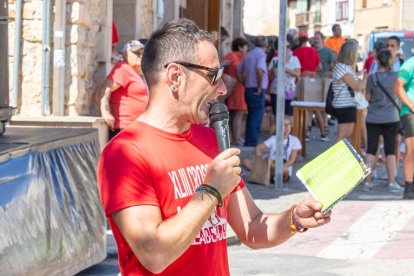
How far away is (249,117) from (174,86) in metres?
13.7

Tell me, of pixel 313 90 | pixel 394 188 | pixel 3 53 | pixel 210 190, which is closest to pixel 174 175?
pixel 210 190

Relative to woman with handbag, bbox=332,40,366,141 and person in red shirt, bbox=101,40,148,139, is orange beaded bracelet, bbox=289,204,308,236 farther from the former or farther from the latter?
woman with handbag, bbox=332,40,366,141

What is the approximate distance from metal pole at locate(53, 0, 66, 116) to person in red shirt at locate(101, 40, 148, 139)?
21.2 inches

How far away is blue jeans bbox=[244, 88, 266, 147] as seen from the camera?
17.1 m

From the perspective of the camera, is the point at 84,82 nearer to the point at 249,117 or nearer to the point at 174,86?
the point at 249,117

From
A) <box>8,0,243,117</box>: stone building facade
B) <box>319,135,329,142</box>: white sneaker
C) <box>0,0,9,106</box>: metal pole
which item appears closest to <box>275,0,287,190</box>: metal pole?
<box>8,0,243,117</box>: stone building facade

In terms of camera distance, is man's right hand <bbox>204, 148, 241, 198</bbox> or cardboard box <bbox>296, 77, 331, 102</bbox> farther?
cardboard box <bbox>296, 77, 331, 102</bbox>

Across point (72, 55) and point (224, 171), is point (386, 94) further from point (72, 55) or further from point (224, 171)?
point (224, 171)

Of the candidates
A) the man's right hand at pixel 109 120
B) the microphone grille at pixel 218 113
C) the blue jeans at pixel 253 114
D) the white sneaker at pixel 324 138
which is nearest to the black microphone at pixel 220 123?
the microphone grille at pixel 218 113

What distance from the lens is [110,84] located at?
11.4 metres

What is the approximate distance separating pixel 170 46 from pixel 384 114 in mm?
10250

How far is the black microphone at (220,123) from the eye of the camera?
11.1 feet

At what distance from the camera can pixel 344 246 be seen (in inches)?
389

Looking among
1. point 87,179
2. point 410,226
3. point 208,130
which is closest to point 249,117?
point 410,226
